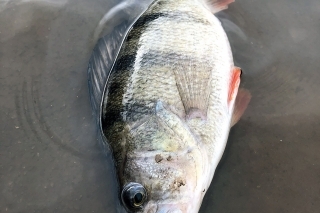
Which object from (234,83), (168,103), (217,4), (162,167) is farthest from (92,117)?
(217,4)

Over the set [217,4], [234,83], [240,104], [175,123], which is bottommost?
[240,104]

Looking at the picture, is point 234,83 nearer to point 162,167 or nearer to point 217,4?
point 217,4

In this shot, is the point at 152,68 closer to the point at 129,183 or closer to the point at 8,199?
the point at 129,183

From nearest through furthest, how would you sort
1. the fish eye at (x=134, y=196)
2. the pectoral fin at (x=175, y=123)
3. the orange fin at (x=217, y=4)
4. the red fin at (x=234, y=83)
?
1. the fish eye at (x=134, y=196)
2. the pectoral fin at (x=175, y=123)
3. the red fin at (x=234, y=83)
4. the orange fin at (x=217, y=4)

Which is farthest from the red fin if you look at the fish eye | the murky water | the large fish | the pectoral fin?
the fish eye

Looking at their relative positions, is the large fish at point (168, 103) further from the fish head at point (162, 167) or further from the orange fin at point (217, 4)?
the orange fin at point (217, 4)

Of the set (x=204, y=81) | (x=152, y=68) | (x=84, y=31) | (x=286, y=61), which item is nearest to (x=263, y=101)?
(x=286, y=61)

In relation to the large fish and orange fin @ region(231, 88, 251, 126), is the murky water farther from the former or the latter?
the large fish

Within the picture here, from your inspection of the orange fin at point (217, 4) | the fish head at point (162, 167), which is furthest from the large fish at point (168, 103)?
the orange fin at point (217, 4)
